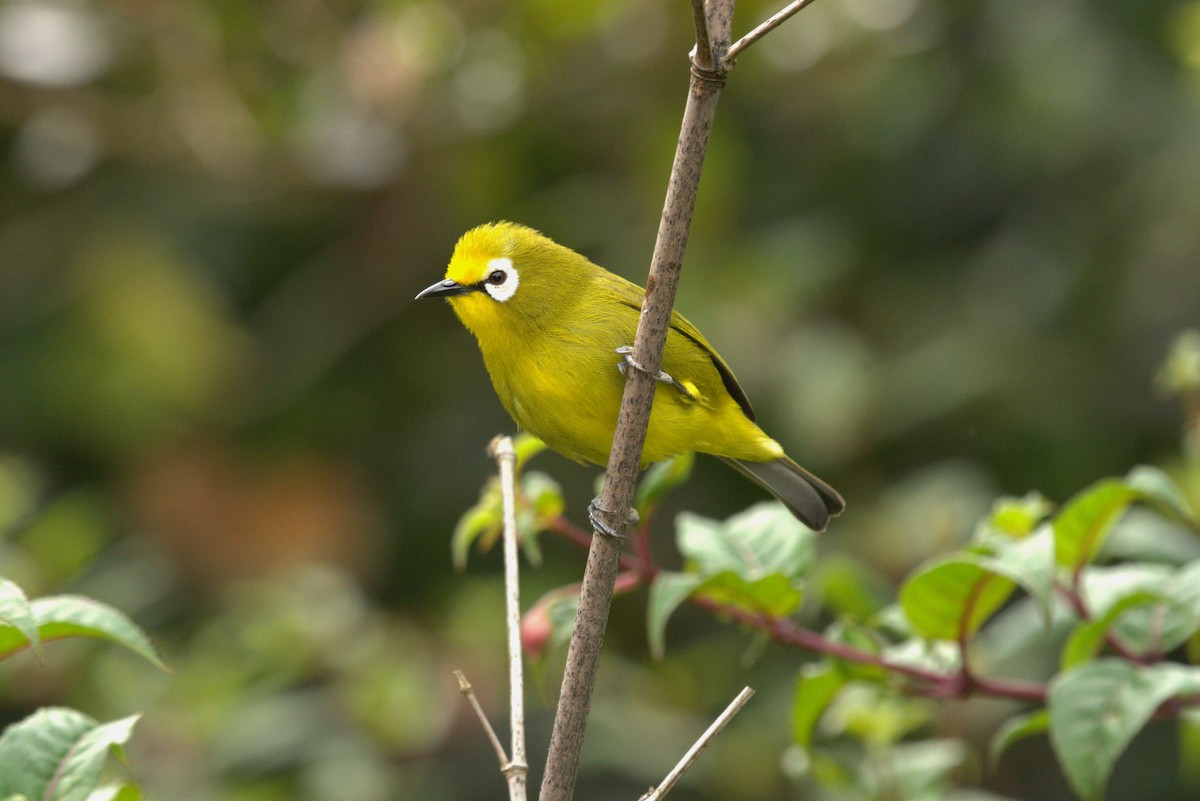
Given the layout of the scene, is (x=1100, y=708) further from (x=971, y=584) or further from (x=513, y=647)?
(x=513, y=647)

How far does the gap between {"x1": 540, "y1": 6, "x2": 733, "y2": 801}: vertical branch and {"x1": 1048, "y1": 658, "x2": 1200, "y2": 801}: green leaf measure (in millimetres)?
797

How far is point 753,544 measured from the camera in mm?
2621

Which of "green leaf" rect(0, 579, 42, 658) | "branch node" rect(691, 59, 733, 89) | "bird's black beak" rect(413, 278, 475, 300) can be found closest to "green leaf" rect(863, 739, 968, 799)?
"bird's black beak" rect(413, 278, 475, 300)

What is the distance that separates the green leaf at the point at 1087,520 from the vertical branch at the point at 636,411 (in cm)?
84

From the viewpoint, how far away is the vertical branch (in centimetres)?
171

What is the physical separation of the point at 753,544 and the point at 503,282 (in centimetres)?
99

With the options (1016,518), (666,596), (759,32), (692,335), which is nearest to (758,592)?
(666,596)

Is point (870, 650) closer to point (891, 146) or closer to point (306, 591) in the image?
point (306, 591)

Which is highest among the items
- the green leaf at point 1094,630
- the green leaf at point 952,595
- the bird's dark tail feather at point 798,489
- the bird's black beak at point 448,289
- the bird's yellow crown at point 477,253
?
the bird's yellow crown at point 477,253

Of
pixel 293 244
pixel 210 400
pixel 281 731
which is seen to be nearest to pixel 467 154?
pixel 293 244

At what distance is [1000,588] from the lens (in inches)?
93.1

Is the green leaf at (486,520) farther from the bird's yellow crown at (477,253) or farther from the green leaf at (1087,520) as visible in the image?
the green leaf at (1087,520)

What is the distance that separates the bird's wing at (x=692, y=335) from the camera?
3.30m

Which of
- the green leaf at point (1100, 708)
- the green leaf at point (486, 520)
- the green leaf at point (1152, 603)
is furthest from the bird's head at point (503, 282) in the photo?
the green leaf at point (1100, 708)
